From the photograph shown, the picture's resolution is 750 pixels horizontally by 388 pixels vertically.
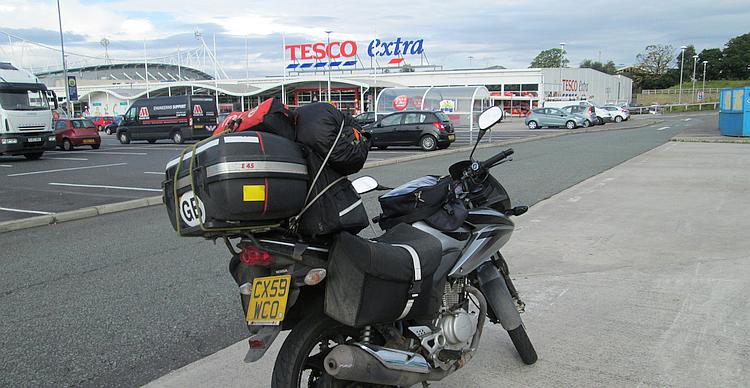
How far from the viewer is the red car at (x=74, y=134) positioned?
2638cm

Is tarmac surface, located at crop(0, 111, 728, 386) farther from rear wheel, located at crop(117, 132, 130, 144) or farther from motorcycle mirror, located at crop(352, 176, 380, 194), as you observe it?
rear wheel, located at crop(117, 132, 130, 144)

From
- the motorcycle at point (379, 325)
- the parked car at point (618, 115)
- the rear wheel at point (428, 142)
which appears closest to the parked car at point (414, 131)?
the rear wheel at point (428, 142)

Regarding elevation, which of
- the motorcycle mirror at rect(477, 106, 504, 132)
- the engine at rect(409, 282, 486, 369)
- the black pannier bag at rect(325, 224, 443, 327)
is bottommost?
the engine at rect(409, 282, 486, 369)

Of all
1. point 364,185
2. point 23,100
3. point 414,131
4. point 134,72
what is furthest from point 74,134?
point 134,72

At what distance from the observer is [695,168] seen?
14.3 m

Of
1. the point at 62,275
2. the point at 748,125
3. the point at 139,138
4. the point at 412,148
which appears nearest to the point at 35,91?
the point at 139,138

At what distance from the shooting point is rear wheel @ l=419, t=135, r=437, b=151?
22.6m

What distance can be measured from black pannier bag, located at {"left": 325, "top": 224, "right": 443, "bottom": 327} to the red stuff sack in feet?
1.80

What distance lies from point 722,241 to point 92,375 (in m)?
6.60

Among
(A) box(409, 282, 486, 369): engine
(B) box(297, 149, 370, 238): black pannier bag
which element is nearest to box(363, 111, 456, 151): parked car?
(A) box(409, 282, 486, 369): engine

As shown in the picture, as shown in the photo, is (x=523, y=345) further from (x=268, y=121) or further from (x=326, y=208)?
(x=268, y=121)

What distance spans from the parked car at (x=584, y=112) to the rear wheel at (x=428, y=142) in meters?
20.9

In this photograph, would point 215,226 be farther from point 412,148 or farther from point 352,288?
point 412,148

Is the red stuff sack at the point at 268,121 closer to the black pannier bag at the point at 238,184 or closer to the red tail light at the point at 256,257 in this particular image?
the black pannier bag at the point at 238,184
